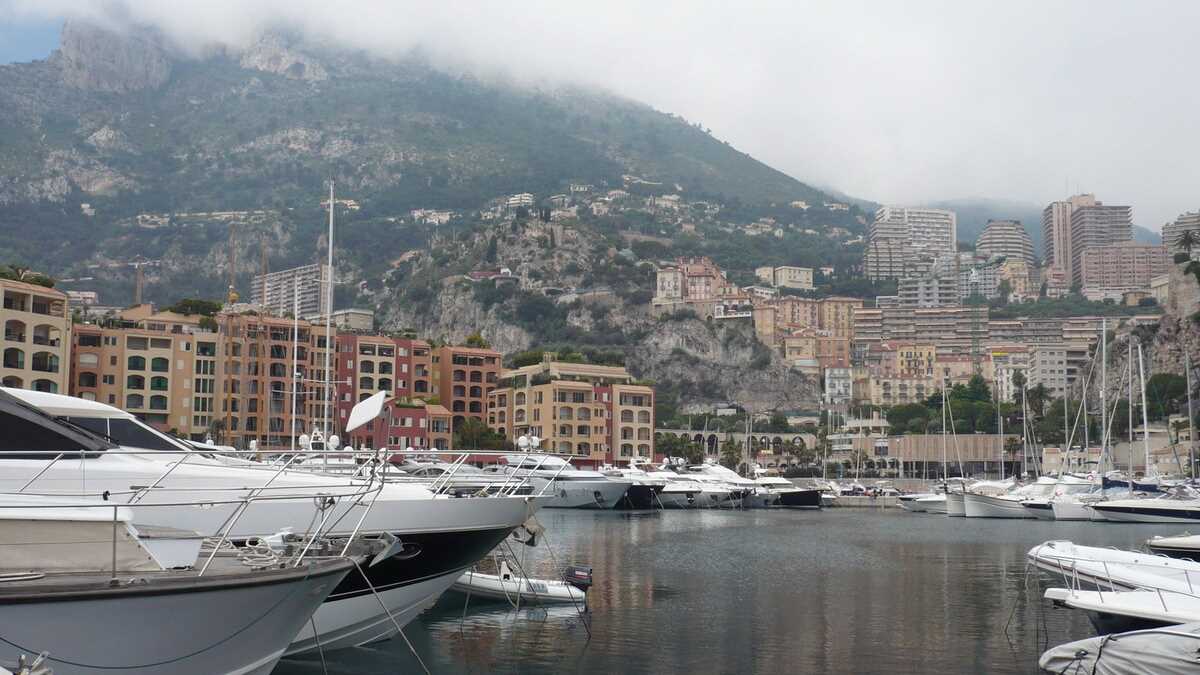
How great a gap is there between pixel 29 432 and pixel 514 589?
13740mm

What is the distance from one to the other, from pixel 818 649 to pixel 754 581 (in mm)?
12936

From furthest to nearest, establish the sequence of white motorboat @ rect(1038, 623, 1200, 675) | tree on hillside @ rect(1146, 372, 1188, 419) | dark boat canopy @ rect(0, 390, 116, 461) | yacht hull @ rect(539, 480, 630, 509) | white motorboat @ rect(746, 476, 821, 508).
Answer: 1. tree on hillside @ rect(1146, 372, 1188, 419)
2. white motorboat @ rect(746, 476, 821, 508)
3. yacht hull @ rect(539, 480, 630, 509)
4. white motorboat @ rect(1038, 623, 1200, 675)
5. dark boat canopy @ rect(0, 390, 116, 461)

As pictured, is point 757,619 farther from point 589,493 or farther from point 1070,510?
point 589,493

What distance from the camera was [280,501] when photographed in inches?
750

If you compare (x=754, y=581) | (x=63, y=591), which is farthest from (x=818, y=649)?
(x=63, y=591)

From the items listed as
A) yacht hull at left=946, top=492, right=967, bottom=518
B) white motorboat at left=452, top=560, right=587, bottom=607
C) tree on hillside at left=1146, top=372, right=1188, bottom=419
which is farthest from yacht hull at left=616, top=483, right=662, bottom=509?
tree on hillside at left=1146, top=372, right=1188, bottom=419

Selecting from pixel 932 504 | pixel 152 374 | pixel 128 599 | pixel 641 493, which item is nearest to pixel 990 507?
pixel 932 504

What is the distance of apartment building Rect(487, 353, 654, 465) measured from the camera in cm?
12488

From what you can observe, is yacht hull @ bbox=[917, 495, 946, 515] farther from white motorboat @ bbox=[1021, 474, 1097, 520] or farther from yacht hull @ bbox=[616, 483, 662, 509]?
yacht hull @ bbox=[616, 483, 662, 509]

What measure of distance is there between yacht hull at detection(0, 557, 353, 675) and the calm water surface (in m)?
5.44

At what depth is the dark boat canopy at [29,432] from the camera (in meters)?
16.1

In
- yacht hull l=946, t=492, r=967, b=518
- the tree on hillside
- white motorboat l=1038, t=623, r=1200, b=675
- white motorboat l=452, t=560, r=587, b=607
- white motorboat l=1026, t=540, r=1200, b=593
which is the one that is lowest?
yacht hull l=946, t=492, r=967, b=518

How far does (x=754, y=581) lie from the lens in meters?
35.8

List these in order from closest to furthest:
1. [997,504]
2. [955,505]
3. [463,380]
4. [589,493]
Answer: [997,504] → [955,505] → [589,493] → [463,380]
